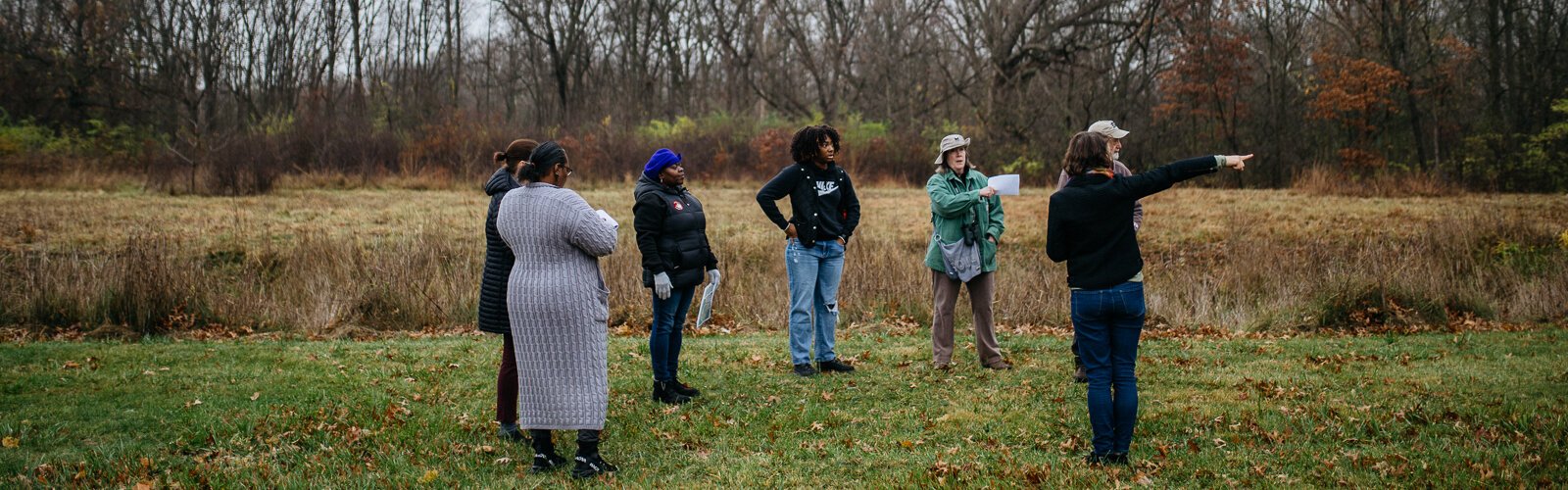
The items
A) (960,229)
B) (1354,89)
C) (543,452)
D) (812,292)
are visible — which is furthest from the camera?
(1354,89)

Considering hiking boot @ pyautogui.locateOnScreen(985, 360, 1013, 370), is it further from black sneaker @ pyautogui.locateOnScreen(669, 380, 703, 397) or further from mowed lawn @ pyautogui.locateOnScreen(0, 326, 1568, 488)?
black sneaker @ pyautogui.locateOnScreen(669, 380, 703, 397)

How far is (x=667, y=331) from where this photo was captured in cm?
711

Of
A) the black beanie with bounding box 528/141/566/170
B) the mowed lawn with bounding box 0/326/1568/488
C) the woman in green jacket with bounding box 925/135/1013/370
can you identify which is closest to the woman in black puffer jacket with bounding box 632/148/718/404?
the mowed lawn with bounding box 0/326/1568/488

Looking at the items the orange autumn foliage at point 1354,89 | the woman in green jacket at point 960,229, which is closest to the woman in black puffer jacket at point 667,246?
the woman in green jacket at point 960,229

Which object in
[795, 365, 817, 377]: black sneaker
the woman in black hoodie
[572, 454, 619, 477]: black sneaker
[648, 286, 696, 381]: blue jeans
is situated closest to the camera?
the woman in black hoodie

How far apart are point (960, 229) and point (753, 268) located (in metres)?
7.65

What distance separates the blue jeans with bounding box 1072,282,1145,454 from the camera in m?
5.10

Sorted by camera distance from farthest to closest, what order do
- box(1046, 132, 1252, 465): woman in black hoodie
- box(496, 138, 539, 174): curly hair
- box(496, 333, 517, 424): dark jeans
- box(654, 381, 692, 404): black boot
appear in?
box(654, 381, 692, 404): black boot < box(496, 333, 517, 424): dark jeans < box(496, 138, 539, 174): curly hair < box(1046, 132, 1252, 465): woman in black hoodie

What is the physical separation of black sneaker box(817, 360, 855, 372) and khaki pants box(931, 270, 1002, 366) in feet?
2.22

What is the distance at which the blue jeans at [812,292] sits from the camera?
7750 mm

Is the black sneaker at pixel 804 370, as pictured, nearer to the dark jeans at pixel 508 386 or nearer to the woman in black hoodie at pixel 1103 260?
the dark jeans at pixel 508 386

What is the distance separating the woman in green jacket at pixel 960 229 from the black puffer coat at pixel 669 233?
1718 millimetres

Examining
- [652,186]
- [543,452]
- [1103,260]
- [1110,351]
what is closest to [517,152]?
[652,186]

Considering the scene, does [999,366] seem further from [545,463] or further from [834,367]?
[545,463]
